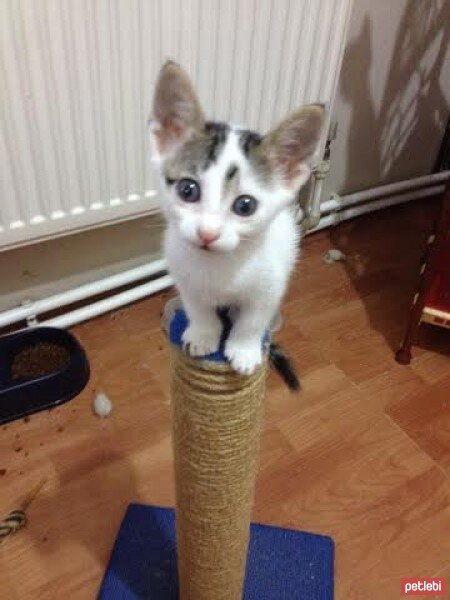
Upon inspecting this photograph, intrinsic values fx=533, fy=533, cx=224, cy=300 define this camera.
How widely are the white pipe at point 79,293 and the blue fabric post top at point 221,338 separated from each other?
621 millimetres

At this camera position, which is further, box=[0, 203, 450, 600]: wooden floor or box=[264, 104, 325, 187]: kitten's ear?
box=[0, 203, 450, 600]: wooden floor

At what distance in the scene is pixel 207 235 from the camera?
1.71ft

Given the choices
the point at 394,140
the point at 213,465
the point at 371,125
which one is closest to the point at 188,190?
the point at 213,465

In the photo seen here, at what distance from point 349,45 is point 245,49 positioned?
524mm

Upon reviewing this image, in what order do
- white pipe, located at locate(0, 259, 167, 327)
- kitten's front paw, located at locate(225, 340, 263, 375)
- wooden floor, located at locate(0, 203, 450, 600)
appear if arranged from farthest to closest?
1. white pipe, located at locate(0, 259, 167, 327)
2. wooden floor, located at locate(0, 203, 450, 600)
3. kitten's front paw, located at locate(225, 340, 263, 375)

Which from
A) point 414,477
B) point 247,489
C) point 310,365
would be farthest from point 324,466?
point 247,489

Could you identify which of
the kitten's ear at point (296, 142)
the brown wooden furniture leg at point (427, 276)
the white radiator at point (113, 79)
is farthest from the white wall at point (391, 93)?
the kitten's ear at point (296, 142)

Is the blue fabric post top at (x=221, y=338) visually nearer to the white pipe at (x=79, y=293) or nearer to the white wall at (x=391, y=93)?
the white pipe at (x=79, y=293)

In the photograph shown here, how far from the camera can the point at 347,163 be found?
189 cm

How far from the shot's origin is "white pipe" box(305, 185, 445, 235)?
1853 mm

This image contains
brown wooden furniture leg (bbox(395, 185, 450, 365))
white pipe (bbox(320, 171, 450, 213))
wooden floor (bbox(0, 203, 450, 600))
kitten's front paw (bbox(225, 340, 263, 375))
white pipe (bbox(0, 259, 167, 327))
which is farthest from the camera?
white pipe (bbox(320, 171, 450, 213))

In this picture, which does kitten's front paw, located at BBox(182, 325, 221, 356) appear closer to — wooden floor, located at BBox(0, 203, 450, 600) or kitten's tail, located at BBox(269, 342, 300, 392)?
kitten's tail, located at BBox(269, 342, 300, 392)

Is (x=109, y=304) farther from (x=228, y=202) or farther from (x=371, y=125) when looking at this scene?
(x=371, y=125)

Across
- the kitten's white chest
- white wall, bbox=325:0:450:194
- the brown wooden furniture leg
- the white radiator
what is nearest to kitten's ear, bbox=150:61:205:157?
the kitten's white chest
